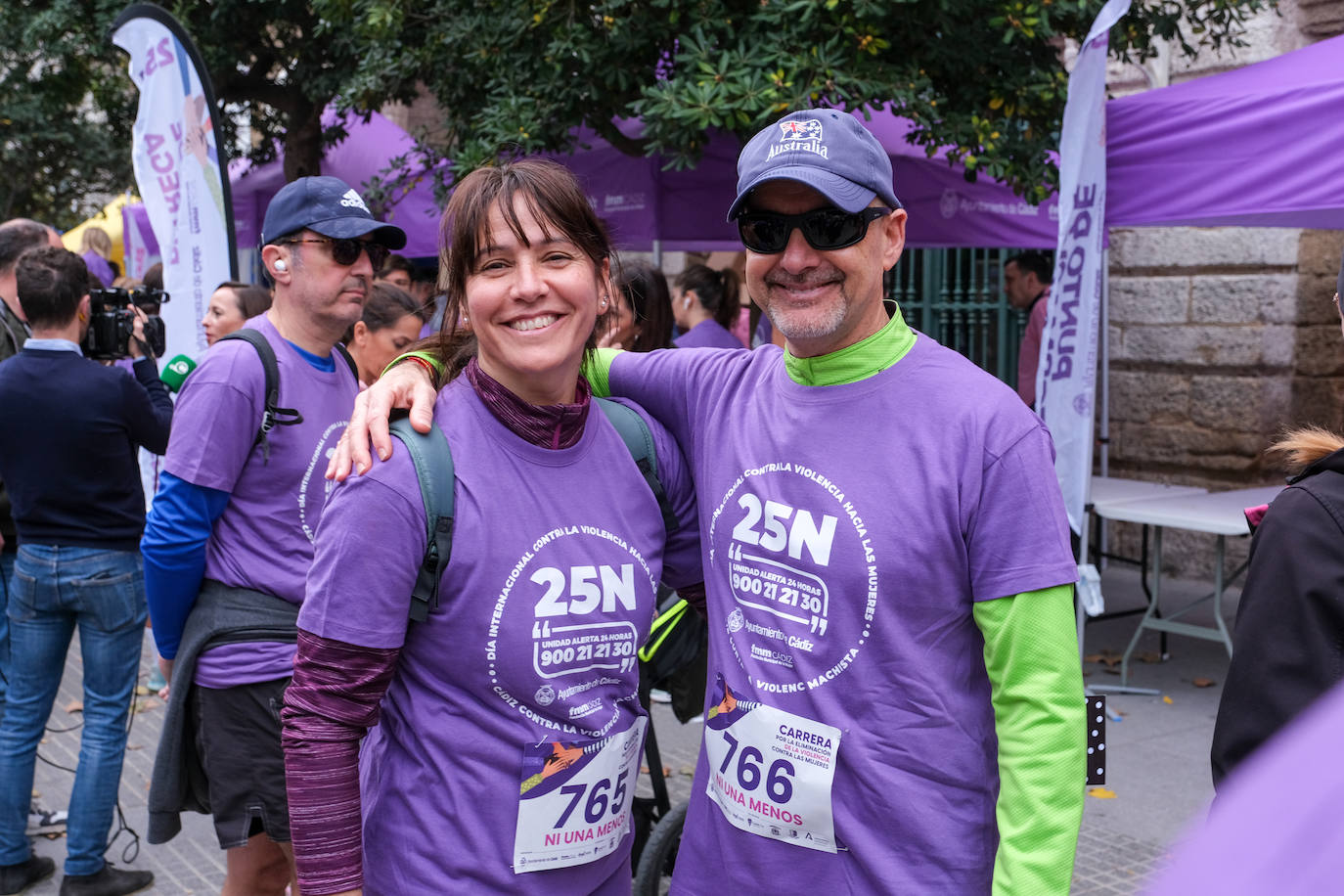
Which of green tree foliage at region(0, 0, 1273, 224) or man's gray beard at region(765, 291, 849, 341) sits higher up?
green tree foliage at region(0, 0, 1273, 224)

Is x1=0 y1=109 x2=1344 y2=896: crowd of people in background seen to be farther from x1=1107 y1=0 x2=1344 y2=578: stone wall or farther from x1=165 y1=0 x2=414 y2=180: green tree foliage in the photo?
x1=165 y1=0 x2=414 y2=180: green tree foliage

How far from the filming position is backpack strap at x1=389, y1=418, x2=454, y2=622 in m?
1.84

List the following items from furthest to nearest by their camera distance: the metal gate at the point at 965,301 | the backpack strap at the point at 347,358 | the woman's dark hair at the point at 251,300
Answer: the metal gate at the point at 965,301
the woman's dark hair at the point at 251,300
the backpack strap at the point at 347,358

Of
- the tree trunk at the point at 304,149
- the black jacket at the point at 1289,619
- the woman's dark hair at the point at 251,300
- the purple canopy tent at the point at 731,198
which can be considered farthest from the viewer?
the tree trunk at the point at 304,149

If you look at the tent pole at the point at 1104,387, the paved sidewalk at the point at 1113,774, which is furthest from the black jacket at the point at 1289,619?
the tent pole at the point at 1104,387

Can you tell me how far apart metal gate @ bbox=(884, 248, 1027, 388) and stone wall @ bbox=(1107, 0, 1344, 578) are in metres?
0.95

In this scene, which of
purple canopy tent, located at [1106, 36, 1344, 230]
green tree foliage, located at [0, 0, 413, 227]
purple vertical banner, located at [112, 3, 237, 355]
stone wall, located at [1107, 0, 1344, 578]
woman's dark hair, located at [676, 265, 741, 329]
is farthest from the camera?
green tree foliage, located at [0, 0, 413, 227]

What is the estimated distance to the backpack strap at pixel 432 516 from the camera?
1.84 meters

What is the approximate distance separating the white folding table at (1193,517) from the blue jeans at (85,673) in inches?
182

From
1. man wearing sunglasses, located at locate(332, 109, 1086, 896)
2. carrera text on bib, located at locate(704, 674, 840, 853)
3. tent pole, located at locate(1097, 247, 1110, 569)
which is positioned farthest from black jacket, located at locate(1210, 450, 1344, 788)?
tent pole, located at locate(1097, 247, 1110, 569)

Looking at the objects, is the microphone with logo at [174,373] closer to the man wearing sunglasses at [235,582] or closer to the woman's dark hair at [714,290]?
the man wearing sunglasses at [235,582]

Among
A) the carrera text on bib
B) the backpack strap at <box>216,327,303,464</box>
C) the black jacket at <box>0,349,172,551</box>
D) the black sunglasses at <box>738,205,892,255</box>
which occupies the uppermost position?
the black sunglasses at <box>738,205,892,255</box>

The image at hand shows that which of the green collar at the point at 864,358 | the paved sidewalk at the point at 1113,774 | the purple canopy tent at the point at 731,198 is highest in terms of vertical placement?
the purple canopy tent at the point at 731,198

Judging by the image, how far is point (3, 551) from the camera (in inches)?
182
